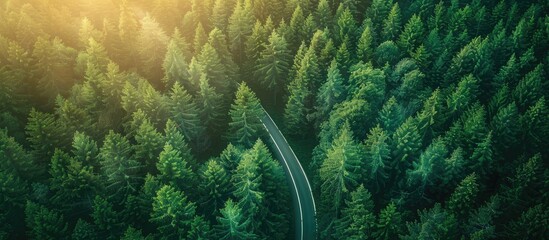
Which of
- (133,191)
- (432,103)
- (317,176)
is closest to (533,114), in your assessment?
(432,103)

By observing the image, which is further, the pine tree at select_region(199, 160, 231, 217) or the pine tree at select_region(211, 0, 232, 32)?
the pine tree at select_region(211, 0, 232, 32)

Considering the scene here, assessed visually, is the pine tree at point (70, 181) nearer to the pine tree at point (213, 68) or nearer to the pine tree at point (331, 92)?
the pine tree at point (213, 68)

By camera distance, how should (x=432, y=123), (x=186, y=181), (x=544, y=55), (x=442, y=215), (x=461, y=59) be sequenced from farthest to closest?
1. (x=544, y=55)
2. (x=461, y=59)
3. (x=432, y=123)
4. (x=186, y=181)
5. (x=442, y=215)

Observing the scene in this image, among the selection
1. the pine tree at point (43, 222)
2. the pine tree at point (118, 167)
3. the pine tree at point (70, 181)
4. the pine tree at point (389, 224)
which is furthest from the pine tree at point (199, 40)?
the pine tree at point (389, 224)

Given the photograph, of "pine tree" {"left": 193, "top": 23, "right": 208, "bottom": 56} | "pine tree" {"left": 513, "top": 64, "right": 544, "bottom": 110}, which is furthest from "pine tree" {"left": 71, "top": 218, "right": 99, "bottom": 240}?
"pine tree" {"left": 513, "top": 64, "right": 544, "bottom": 110}

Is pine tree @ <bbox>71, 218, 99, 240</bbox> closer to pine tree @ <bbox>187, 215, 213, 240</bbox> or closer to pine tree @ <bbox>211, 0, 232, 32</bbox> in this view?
pine tree @ <bbox>187, 215, 213, 240</bbox>

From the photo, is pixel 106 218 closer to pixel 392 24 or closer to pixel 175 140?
pixel 175 140

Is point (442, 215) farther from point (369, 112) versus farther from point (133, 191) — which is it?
point (133, 191)
